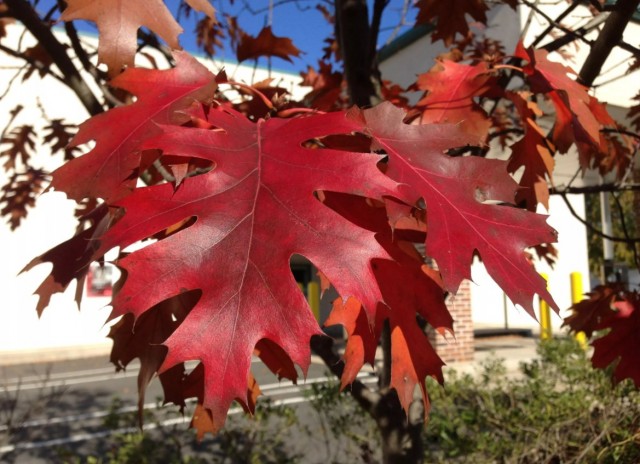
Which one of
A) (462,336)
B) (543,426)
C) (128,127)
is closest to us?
(128,127)

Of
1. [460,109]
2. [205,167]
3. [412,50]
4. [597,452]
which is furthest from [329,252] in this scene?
[412,50]

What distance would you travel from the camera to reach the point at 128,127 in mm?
947

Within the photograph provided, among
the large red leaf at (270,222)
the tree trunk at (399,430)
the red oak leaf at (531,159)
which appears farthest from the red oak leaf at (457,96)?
the tree trunk at (399,430)

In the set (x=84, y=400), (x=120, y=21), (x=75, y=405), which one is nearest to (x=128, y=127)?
(x=120, y=21)

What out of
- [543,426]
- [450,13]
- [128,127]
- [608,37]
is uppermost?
[450,13]

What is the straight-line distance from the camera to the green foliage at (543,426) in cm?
275

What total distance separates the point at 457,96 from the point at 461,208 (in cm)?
59

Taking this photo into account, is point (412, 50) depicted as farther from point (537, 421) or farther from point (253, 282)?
point (253, 282)

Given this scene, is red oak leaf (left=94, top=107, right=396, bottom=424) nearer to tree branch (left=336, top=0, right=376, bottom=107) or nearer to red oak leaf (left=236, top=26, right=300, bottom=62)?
red oak leaf (left=236, top=26, right=300, bottom=62)

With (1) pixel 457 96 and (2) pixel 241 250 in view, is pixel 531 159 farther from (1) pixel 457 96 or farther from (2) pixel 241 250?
(2) pixel 241 250

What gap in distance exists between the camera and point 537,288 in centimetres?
78

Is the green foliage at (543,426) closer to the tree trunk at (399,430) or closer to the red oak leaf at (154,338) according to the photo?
the tree trunk at (399,430)

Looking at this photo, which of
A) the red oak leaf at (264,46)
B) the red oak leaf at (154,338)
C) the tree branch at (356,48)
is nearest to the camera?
the red oak leaf at (154,338)

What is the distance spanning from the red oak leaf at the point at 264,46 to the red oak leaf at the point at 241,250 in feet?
3.45
